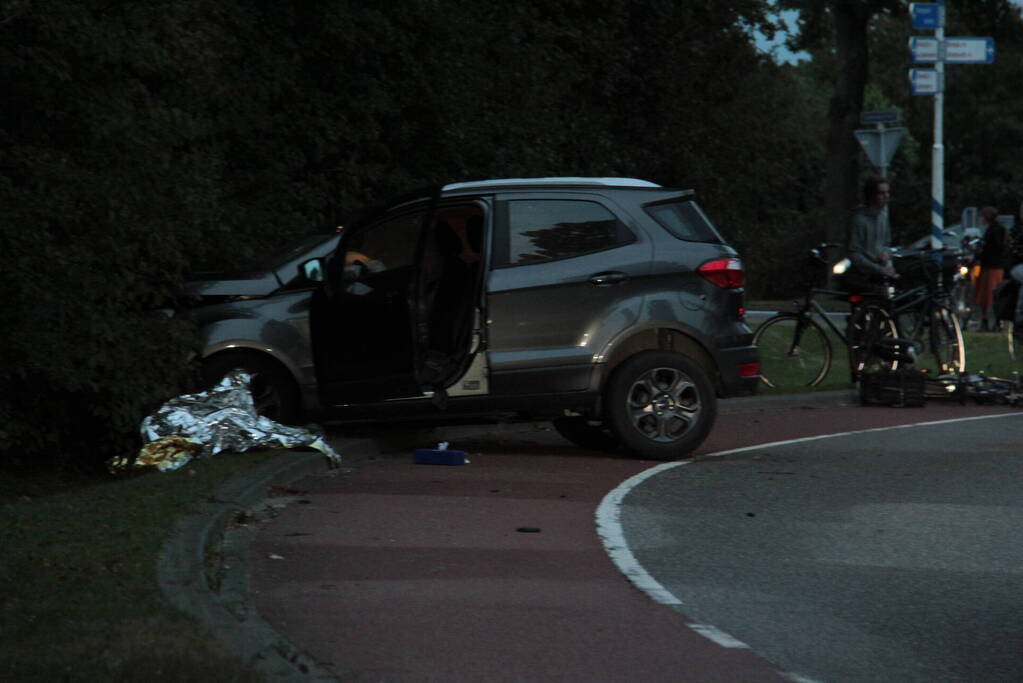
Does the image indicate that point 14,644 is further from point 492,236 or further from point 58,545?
point 492,236

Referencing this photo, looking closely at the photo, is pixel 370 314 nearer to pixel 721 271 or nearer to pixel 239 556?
pixel 721 271

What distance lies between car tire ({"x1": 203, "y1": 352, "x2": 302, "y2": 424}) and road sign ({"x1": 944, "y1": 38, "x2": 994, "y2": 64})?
1966 cm

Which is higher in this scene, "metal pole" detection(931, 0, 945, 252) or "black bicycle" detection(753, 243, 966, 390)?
"metal pole" detection(931, 0, 945, 252)

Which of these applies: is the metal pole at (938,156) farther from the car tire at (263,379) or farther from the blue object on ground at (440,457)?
the car tire at (263,379)

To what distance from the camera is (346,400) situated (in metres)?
12.3

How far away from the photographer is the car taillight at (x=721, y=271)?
12445 mm

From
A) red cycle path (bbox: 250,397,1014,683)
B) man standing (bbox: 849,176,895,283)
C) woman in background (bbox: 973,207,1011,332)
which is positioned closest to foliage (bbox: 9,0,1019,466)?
red cycle path (bbox: 250,397,1014,683)

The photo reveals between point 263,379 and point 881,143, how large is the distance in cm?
1428

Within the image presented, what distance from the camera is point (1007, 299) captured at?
830 inches

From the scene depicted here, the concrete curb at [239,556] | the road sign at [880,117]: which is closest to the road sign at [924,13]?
the road sign at [880,117]

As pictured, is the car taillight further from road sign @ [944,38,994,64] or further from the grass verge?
road sign @ [944,38,994,64]

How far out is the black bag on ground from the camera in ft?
68.8

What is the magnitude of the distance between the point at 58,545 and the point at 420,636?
7.13ft

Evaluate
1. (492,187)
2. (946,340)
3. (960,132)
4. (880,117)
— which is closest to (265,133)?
(492,187)
